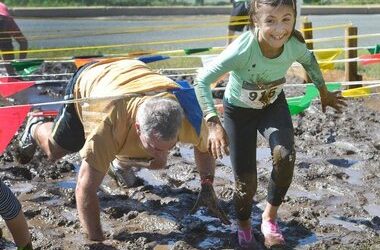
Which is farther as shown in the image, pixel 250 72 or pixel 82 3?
pixel 82 3

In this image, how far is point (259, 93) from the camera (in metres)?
4.70

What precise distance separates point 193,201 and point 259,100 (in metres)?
1.38

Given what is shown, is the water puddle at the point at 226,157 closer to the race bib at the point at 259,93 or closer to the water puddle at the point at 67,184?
the water puddle at the point at 67,184

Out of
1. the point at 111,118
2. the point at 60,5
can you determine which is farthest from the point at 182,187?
the point at 60,5

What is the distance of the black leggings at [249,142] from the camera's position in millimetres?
4754

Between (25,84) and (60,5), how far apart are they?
18.7 metres

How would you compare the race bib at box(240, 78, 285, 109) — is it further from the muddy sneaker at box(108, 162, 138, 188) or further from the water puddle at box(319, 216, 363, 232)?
the muddy sneaker at box(108, 162, 138, 188)

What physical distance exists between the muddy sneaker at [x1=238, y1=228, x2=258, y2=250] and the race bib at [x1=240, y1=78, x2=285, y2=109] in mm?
869

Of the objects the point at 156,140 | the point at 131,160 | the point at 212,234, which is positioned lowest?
the point at 212,234

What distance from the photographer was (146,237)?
16.6ft

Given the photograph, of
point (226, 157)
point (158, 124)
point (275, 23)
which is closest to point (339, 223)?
point (275, 23)

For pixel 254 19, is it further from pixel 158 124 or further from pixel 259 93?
pixel 158 124

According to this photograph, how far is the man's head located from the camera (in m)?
4.28

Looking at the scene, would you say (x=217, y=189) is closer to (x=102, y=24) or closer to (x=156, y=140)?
(x=156, y=140)
